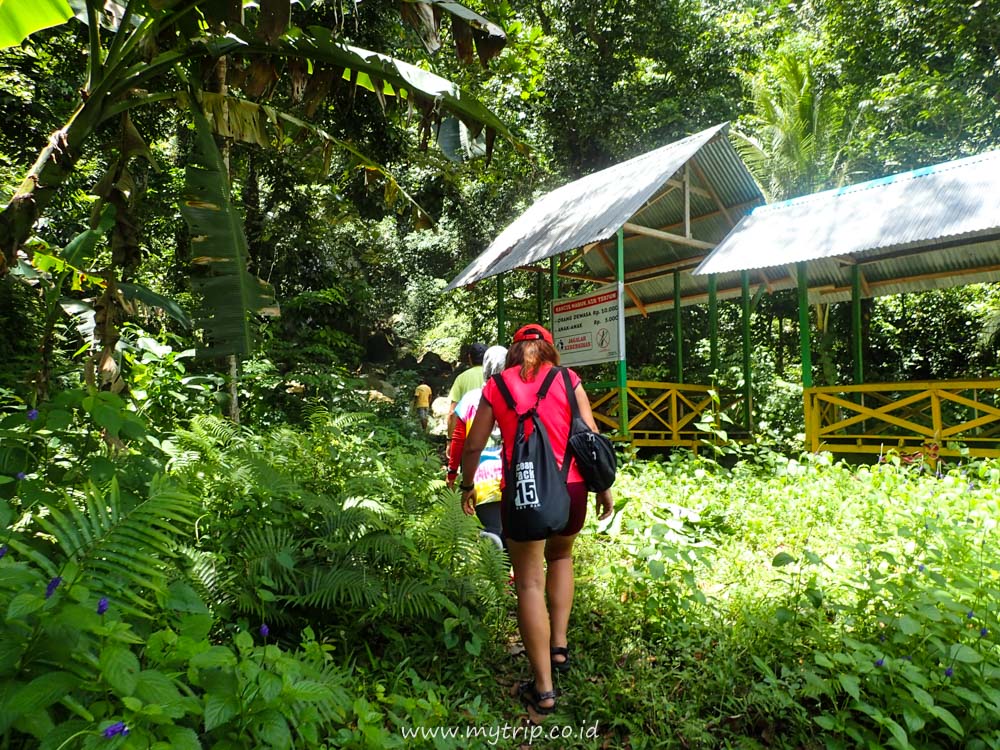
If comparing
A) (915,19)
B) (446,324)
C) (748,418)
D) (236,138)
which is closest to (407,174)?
(446,324)

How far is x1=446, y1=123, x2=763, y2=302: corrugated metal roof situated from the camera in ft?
27.7

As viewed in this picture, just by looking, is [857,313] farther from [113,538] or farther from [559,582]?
[113,538]

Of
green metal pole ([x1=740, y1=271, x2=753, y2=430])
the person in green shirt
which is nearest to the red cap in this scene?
the person in green shirt

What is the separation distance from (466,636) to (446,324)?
17921mm

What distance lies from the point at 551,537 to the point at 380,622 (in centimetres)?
99

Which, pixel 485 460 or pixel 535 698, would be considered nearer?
pixel 535 698

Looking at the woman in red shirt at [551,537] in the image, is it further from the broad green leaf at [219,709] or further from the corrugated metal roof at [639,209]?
the corrugated metal roof at [639,209]

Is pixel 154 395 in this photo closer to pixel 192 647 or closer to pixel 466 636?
pixel 466 636

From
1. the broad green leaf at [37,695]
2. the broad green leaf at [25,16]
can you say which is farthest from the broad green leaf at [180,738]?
the broad green leaf at [25,16]

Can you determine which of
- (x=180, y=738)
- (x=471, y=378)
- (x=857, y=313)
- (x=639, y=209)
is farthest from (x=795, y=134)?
(x=180, y=738)

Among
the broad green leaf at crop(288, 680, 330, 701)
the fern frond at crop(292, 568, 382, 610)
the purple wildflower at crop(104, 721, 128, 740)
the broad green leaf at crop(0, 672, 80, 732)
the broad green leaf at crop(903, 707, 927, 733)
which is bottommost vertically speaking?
the broad green leaf at crop(903, 707, 927, 733)

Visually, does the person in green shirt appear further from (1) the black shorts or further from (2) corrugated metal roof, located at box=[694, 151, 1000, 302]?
(2) corrugated metal roof, located at box=[694, 151, 1000, 302]

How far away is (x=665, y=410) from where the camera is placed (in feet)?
34.8

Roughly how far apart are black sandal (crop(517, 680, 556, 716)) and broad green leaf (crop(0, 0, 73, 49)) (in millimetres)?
3712
